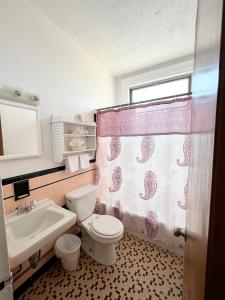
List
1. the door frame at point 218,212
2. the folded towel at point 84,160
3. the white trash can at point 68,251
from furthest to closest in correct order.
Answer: the folded towel at point 84,160 → the white trash can at point 68,251 → the door frame at point 218,212

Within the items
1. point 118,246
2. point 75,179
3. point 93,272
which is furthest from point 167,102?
point 93,272

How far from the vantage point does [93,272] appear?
153 cm

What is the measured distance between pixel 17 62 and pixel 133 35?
1.26 meters

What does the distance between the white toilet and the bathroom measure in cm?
1

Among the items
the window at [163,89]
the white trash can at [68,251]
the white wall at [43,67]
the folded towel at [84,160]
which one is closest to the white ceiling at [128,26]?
the white wall at [43,67]

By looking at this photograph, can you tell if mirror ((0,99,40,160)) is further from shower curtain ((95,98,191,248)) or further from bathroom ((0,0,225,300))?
shower curtain ((95,98,191,248))

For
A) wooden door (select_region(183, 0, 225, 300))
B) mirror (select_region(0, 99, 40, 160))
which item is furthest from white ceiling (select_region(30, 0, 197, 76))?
wooden door (select_region(183, 0, 225, 300))

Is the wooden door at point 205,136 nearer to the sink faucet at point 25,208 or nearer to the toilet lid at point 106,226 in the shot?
the toilet lid at point 106,226

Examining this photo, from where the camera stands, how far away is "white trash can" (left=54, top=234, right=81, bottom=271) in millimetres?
1448

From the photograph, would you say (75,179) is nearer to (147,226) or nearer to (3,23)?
(147,226)

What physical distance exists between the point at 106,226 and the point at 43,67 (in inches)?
71.1

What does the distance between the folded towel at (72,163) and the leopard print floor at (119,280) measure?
3.47 ft

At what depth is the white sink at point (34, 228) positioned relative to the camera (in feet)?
2.98

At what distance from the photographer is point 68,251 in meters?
1.45
